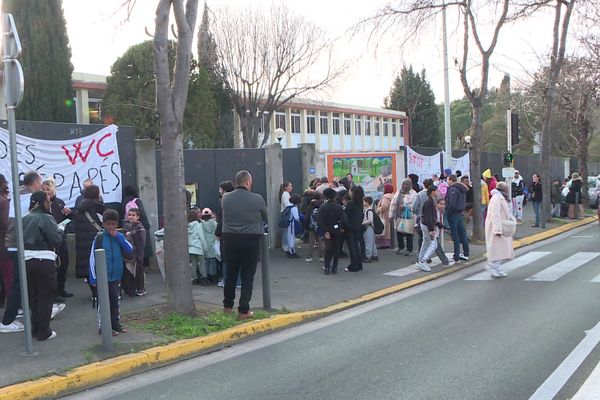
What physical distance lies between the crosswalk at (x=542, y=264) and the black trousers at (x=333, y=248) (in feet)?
3.52

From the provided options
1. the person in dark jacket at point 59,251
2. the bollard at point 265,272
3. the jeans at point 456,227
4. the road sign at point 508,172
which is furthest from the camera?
the road sign at point 508,172

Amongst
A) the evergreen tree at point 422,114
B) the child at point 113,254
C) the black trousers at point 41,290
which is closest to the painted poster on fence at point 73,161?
the child at point 113,254

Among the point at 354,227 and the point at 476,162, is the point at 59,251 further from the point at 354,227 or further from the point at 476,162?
the point at 476,162

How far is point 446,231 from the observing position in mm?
17188

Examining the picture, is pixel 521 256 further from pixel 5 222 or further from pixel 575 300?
pixel 5 222

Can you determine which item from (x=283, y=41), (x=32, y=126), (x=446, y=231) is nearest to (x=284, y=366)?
(x=32, y=126)

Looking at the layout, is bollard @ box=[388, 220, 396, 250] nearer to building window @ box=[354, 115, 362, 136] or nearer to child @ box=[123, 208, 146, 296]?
child @ box=[123, 208, 146, 296]

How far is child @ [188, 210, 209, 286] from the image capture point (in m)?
9.76

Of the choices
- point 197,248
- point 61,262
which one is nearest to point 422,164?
point 197,248

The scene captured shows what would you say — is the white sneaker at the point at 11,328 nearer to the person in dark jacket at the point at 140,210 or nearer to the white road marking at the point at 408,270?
the person in dark jacket at the point at 140,210

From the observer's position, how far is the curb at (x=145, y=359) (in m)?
5.21

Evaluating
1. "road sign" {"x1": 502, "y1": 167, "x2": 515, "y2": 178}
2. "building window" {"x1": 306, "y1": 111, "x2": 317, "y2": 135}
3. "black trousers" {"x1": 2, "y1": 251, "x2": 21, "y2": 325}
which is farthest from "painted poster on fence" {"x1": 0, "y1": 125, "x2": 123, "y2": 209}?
"building window" {"x1": 306, "y1": 111, "x2": 317, "y2": 135}

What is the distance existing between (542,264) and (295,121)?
3876cm

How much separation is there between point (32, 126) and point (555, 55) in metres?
17.4
